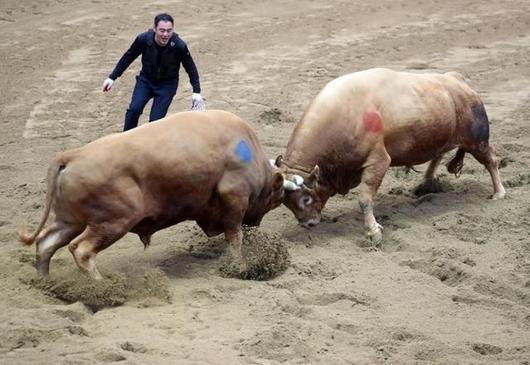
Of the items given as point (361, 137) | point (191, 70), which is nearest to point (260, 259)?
point (361, 137)

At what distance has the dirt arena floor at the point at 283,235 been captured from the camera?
7000 millimetres

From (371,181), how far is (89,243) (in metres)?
2.79

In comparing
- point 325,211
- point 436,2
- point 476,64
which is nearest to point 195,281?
point 325,211

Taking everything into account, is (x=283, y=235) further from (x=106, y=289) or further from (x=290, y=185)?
(x=106, y=289)

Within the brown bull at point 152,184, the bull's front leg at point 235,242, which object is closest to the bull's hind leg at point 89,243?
the brown bull at point 152,184

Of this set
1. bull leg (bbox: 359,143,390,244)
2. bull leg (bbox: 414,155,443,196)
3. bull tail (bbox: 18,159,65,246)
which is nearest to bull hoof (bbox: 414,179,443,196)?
bull leg (bbox: 414,155,443,196)

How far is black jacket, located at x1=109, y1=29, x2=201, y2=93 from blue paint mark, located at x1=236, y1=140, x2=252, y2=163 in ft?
7.35

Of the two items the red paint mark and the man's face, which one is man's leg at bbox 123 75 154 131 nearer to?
the man's face

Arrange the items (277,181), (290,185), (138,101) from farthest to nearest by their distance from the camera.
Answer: (138,101) < (290,185) < (277,181)

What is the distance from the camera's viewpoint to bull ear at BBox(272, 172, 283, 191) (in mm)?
8953

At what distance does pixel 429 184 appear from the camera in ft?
35.1

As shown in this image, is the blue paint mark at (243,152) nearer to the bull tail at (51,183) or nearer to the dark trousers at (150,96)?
the bull tail at (51,183)

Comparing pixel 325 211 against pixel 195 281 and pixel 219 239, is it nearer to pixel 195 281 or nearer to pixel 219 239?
pixel 219 239

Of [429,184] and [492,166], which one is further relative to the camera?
[429,184]
